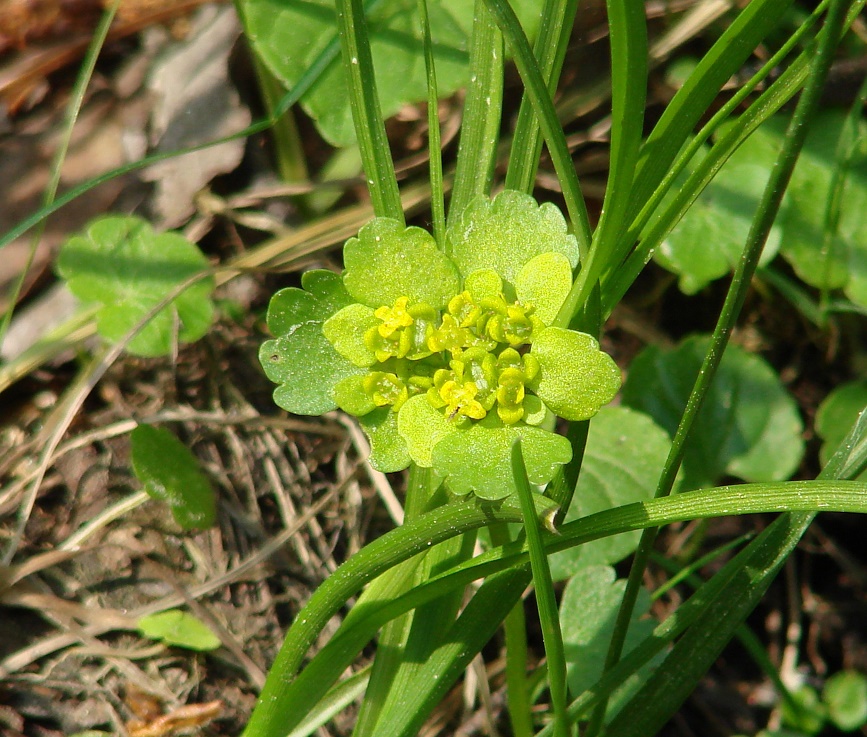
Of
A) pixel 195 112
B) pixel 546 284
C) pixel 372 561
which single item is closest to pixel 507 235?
pixel 546 284

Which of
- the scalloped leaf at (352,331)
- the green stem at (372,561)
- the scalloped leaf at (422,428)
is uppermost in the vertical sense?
the scalloped leaf at (352,331)

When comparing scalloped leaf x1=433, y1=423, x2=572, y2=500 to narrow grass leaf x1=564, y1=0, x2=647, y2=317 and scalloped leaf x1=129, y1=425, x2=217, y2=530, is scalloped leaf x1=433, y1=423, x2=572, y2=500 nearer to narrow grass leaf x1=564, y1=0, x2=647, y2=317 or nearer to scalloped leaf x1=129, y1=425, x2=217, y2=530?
narrow grass leaf x1=564, y1=0, x2=647, y2=317

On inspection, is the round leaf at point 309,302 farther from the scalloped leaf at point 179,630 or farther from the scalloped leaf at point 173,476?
the scalloped leaf at point 179,630

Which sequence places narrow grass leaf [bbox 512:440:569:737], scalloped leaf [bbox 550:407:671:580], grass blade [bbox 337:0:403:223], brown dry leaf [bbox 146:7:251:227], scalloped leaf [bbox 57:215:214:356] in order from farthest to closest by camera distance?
brown dry leaf [bbox 146:7:251:227]
scalloped leaf [bbox 57:215:214:356]
scalloped leaf [bbox 550:407:671:580]
grass blade [bbox 337:0:403:223]
narrow grass leaf [bbox 512:440:569:737]

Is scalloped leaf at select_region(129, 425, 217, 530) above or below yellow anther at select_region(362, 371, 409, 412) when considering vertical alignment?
below

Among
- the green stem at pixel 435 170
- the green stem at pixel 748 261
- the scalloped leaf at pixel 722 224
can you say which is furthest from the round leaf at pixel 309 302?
the scalloped leaf at pixel 722 224

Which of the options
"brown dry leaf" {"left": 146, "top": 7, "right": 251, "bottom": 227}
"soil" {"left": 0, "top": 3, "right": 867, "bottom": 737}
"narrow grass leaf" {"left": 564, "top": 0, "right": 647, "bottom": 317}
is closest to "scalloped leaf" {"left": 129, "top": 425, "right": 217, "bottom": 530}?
"soil" {"left": 0, "top": 3, "right": 867, "bottom": 737}

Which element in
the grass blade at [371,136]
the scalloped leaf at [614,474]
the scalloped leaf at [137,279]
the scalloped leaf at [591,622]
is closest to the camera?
the grass blade at [371,136]
